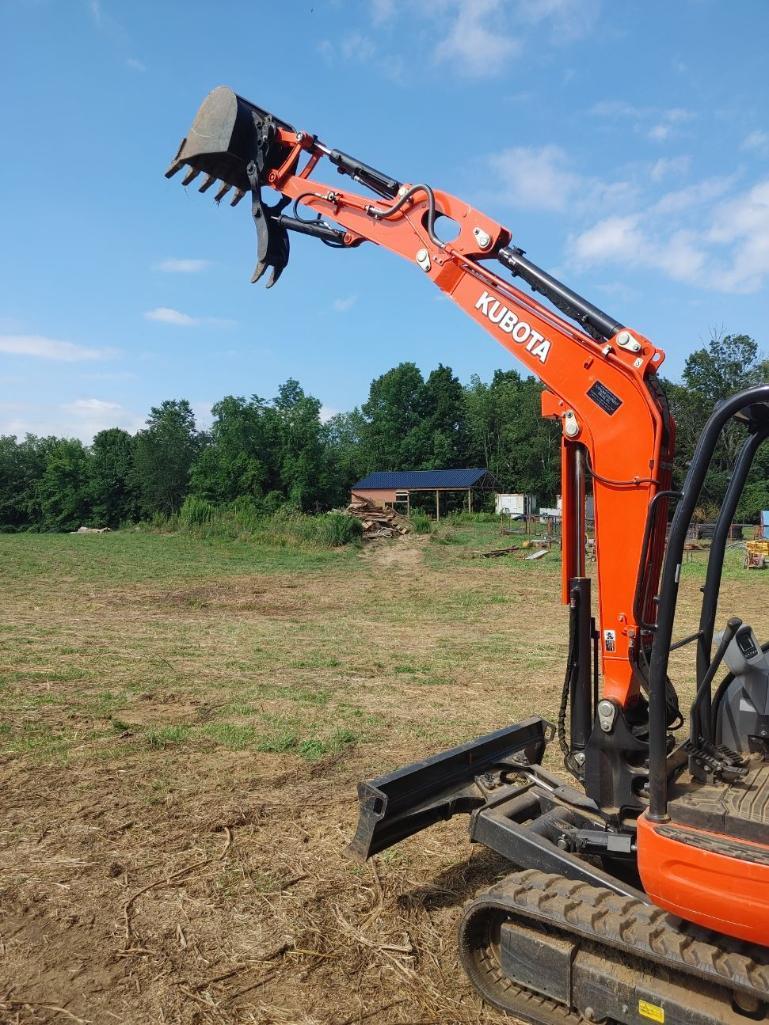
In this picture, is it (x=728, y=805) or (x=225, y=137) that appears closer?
(x=728, y=805)

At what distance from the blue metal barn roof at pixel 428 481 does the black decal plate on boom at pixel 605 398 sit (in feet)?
165

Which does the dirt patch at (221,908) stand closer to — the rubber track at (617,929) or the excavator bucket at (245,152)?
the rubber track at (617,929)

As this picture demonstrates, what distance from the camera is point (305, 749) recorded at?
6.73m

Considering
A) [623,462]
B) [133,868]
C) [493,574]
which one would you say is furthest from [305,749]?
[493,574]

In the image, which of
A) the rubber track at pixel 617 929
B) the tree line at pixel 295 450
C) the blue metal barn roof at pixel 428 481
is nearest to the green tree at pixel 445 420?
the tree line at pixel 295 450

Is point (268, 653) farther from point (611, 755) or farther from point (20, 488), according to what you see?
point (20, 488)

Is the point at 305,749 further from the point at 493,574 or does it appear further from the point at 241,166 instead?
the point at 493,574

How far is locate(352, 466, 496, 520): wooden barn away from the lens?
54656mm

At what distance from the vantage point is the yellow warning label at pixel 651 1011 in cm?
285

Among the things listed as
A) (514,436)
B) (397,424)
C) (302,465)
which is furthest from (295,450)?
(397,424)

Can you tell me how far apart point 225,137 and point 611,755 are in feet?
15.8

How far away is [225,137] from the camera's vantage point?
18.5 feet

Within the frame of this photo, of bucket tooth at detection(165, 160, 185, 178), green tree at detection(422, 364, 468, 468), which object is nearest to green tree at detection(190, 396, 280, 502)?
green tree at detection(422, 364, 468, 468)

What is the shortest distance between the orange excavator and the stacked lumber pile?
2634cm
